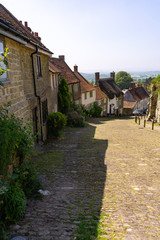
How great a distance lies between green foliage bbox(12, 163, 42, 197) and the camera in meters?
5.07

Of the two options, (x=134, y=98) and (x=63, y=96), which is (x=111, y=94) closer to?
(x=134, y=98)

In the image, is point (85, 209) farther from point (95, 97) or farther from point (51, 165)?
point (95, 97)

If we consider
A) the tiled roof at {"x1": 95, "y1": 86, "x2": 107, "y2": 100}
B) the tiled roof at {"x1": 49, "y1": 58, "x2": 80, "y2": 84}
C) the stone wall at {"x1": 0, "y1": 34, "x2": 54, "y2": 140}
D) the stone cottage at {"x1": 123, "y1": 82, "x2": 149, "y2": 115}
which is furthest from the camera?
the stone cottage at {"x1": 123, "y1": 82, "x2": 149, "y2": 115}

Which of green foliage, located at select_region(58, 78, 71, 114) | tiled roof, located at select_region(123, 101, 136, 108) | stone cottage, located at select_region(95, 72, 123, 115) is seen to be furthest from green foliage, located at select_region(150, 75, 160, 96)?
tiled roof, located at select_region(123, 101, 136, 108)

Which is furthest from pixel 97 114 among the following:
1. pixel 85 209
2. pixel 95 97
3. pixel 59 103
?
pixel 85 209

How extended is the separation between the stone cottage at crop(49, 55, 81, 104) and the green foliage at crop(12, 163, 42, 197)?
20.3 metres

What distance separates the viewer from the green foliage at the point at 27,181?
200 inches

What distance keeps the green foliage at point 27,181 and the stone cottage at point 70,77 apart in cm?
2029

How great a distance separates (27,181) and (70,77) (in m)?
22.4

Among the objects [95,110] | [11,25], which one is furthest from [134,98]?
[11,25]

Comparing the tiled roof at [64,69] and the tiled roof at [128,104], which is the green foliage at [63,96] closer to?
the tiled roof at [64,69]

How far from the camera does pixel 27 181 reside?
5297mm

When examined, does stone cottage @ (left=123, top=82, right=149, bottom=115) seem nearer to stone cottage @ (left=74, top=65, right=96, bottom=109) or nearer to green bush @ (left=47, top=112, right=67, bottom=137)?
stone cottage @ (left=74, top=65, right=96, bottom=109)

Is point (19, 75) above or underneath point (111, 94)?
above
